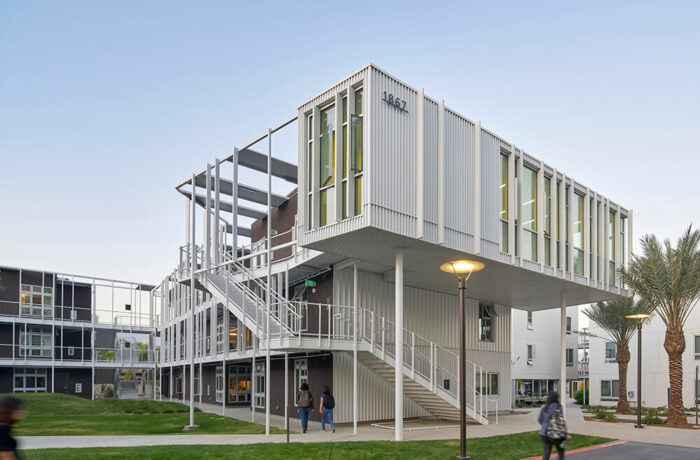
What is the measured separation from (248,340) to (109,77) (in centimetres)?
1474

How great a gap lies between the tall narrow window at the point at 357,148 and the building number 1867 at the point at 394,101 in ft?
2.44

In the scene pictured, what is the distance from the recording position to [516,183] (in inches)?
872

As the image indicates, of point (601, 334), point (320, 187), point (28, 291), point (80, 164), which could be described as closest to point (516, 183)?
point (320, 187)

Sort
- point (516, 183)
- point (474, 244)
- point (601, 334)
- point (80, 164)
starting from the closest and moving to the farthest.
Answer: point (474, 244)
point (516, 183)
point (80, 164)
point (601, 334)

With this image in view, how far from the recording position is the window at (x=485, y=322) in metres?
30.4

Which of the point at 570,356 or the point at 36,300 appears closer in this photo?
the point at 36,300

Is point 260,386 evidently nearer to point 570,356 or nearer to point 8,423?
point 8,423

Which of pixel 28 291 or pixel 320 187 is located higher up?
pixel 320 187

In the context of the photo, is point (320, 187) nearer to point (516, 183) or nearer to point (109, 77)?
point (516, 183)

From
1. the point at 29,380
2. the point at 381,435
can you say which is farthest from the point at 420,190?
the point at 29,380

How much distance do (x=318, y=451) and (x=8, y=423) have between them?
8.89m

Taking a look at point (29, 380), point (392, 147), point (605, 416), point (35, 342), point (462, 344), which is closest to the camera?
point (462, 344)

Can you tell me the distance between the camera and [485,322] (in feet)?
101

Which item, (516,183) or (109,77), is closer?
(516,183)
